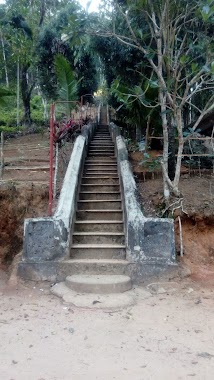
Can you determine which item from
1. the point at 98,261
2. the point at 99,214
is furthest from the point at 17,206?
the point at 98,261

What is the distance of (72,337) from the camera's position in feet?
13.4

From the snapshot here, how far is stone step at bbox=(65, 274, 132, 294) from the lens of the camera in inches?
204

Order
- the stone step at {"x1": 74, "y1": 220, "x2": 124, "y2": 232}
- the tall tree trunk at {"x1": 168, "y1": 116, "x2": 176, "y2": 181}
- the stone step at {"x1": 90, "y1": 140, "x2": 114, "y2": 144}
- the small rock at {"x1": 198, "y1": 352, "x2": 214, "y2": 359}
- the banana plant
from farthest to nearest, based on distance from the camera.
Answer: the banana plant, the stone step at {"x1": 90, "y1": 140, "x2": 114, "y2": 144}, the tall tree trunk at {"x1": 168, "y1": 116, "x2": 176, "y2": 181}, the stone step at {"x1": 74, "y1": 220, "x2": 124, "y2": 232}, the small rock at {"x1": 198, "y1": 352, "x2": 214, "y2": 359}

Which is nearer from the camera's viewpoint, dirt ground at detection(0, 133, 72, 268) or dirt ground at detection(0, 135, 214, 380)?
dirt ground at detection(0, 135, 214, 380)

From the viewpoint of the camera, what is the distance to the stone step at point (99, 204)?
24.6 ft

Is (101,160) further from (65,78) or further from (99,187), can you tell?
(65,78)

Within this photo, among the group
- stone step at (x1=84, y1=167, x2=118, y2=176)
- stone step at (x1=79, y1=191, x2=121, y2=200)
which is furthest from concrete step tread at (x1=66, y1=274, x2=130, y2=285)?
stone step at (x1=84, y1=167, x2=118, y2=176)

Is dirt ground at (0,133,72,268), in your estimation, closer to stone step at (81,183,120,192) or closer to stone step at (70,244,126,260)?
stone step at (81,183,120,192)

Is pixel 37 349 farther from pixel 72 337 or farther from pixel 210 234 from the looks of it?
pixel 210 234

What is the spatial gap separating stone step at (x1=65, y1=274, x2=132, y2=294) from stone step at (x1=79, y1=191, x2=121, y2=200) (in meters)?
2.64

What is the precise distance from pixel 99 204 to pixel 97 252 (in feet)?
5.19

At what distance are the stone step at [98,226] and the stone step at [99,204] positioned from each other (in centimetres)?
69

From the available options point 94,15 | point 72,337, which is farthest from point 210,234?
point 94,15

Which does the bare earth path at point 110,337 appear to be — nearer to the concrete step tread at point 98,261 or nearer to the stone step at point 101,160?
the concrete step tread at point 98,261
